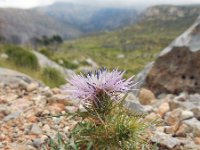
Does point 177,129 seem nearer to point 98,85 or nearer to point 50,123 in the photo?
point 50,123

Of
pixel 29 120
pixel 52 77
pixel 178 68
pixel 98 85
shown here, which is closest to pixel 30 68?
pixel 52 77

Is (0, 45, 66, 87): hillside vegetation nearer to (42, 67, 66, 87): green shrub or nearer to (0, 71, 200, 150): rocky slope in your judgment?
(42, 67, 66, 87): green shrub

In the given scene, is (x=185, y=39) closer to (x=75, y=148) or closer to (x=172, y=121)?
(x=172, y=121)

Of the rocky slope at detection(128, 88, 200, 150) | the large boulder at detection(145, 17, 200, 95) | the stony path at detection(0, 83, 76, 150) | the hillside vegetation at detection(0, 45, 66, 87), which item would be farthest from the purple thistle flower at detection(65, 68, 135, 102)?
the hillside vegetation at detection(0, 45, 66, 87)

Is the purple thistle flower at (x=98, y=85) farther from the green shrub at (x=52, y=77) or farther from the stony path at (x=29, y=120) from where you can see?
the green shrub at (x=52, y=77)

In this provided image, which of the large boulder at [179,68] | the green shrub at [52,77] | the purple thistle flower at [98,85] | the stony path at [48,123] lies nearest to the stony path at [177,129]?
the stony path at [48,123]

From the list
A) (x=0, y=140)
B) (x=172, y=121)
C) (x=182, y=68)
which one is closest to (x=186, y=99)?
(x=182, y=68)
